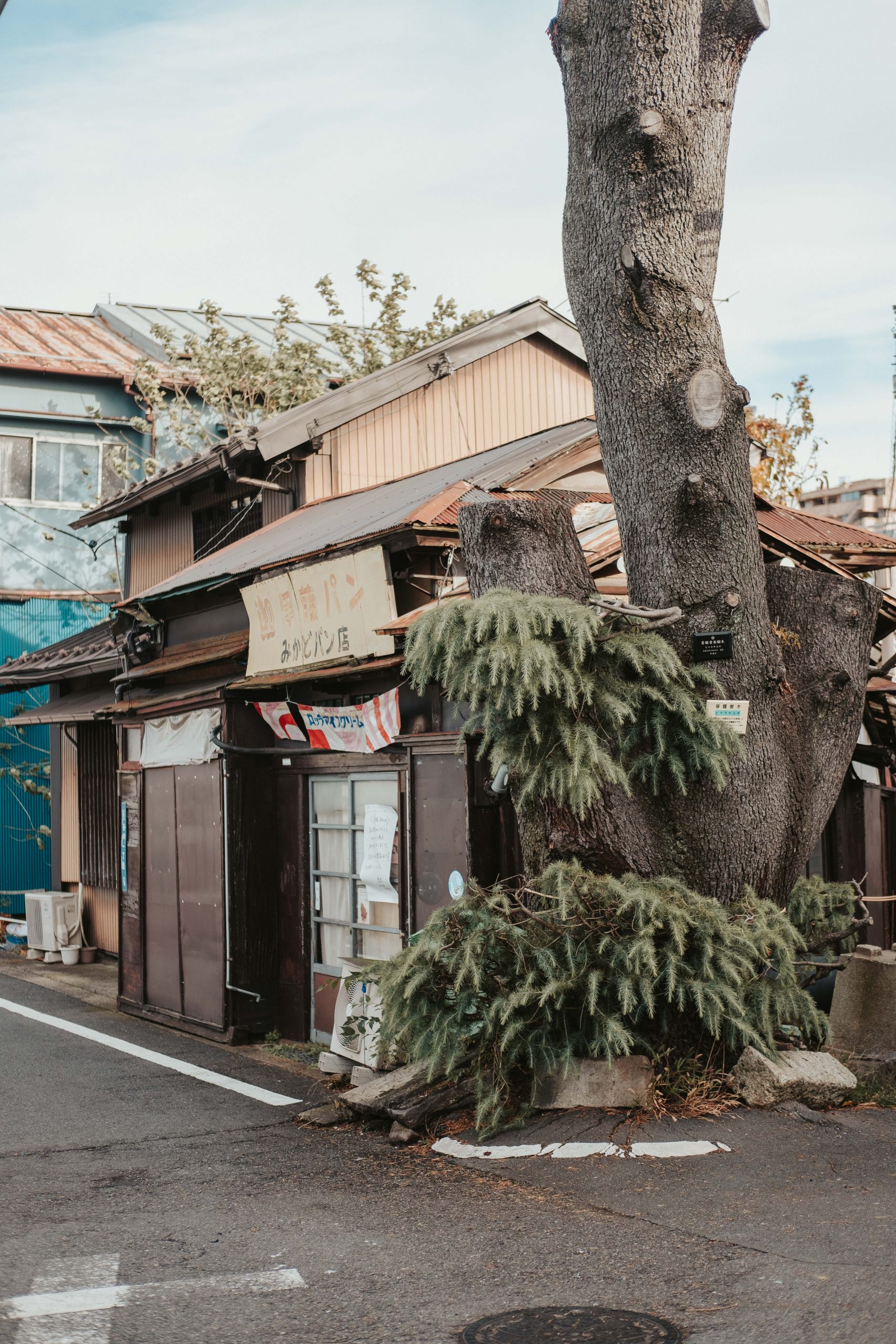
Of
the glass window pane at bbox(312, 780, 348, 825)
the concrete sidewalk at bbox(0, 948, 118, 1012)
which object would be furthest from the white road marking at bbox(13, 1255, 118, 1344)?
the concrete sidewalk at bbox(0, 948, 118, 1012)

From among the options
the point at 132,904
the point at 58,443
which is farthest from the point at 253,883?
the point at 58,443

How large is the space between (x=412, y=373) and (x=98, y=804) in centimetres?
763

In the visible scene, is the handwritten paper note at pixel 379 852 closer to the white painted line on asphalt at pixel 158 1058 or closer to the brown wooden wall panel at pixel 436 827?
the brown wooden wall panel at pixel 436 827

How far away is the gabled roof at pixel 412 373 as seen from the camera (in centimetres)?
1376

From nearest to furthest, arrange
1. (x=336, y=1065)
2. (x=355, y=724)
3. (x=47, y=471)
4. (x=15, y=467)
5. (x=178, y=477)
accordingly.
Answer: (x=336, y=1065) → (x=355, y=724) → (x=178, y=477) → (x=15, y=467) → (x=47, y=471)

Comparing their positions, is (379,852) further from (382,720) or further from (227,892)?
(227,892)

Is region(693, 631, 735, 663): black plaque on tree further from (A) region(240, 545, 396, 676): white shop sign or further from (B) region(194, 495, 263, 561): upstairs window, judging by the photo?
(B) region(194, 495, 263, 561): upstairs window

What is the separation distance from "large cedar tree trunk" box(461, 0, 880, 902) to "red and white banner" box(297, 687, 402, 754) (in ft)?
7.54

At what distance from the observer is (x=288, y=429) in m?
13.7

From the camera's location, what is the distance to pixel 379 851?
33.5 ft

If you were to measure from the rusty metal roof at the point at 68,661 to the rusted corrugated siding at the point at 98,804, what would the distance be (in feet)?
3.17

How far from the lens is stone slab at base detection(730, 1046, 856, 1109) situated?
7.03m

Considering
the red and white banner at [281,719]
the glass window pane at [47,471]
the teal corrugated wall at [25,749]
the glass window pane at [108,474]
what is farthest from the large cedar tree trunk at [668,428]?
the glass window pane at [47,471]

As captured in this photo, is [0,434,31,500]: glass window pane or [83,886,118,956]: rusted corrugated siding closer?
[83,886,118,956]: rusted corrugated siding
